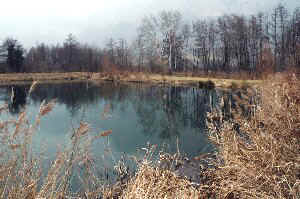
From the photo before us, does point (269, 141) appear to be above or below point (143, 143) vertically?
above

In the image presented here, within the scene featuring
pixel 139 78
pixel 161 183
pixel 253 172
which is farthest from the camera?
pixel 139 78

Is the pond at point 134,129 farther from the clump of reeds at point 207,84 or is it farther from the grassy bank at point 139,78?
the grassy bank at point 139,78

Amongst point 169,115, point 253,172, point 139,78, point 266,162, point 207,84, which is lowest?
point 169,115

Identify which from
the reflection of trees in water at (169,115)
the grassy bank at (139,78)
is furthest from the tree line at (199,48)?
the reflection of trees in water at (169,115)

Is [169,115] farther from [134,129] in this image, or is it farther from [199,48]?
[199,48]

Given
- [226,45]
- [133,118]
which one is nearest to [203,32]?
[226,45]

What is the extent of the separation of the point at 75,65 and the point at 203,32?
25.8m

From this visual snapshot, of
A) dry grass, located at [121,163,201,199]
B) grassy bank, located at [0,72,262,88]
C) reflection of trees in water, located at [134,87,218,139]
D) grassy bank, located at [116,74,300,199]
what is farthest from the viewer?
grassy bank, located at [0,72,262,88]

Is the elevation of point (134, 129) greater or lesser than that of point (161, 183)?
lesser

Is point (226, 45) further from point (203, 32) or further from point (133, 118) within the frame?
point (133, 118)

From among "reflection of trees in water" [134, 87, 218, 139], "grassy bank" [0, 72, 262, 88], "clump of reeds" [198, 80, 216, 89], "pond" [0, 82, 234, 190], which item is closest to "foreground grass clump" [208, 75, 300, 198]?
"pond" [0, 82, 234, 190]

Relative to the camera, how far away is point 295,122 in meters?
3.91

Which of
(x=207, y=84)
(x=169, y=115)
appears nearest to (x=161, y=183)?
(x=169, y=115)

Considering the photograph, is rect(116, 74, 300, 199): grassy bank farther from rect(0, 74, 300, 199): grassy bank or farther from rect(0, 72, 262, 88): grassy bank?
rect(0, 72, 262, 88): grassy bank
